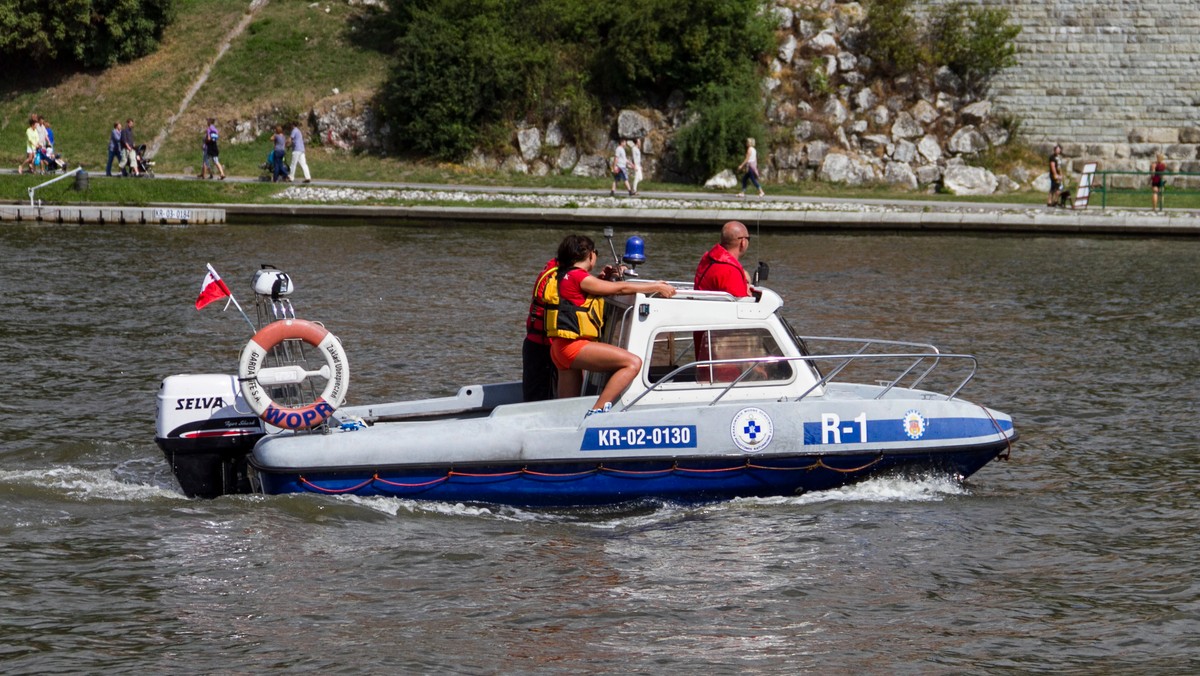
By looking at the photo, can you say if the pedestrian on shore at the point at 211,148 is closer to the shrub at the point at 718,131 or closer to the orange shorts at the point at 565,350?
the shrub at the point at 718,131

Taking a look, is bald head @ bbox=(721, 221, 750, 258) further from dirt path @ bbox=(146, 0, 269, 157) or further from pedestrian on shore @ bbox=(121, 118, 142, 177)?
dirt path @ bbox=(146, 0, 269, 157)

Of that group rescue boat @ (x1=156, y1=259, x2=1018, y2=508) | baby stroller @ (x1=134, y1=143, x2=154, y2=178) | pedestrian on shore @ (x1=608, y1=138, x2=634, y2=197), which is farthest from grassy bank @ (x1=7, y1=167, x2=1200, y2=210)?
rescue boat @ (x1=156, y1=259, x2=1018, y2=508)

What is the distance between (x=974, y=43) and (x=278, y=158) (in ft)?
63.8

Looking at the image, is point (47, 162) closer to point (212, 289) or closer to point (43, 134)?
point (43, 134)

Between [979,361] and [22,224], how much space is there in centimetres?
2227

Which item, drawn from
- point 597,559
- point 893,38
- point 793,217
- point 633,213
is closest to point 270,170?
point 633,213

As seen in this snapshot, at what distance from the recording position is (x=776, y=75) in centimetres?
4044

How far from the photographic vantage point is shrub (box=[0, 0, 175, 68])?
43.0 meters

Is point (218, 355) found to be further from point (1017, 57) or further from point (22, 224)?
point (1017, 57)

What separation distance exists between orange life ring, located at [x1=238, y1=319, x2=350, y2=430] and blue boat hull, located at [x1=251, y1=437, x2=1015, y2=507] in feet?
1.30

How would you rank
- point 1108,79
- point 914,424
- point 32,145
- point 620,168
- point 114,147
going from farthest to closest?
point 1108,79
point 32,145
point 114,147
point 620,168
point 914,424

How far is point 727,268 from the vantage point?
37.4ft

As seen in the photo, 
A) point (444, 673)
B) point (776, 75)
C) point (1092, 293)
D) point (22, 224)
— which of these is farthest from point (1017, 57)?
point (444, 673)

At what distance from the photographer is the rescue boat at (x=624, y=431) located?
10.5m
